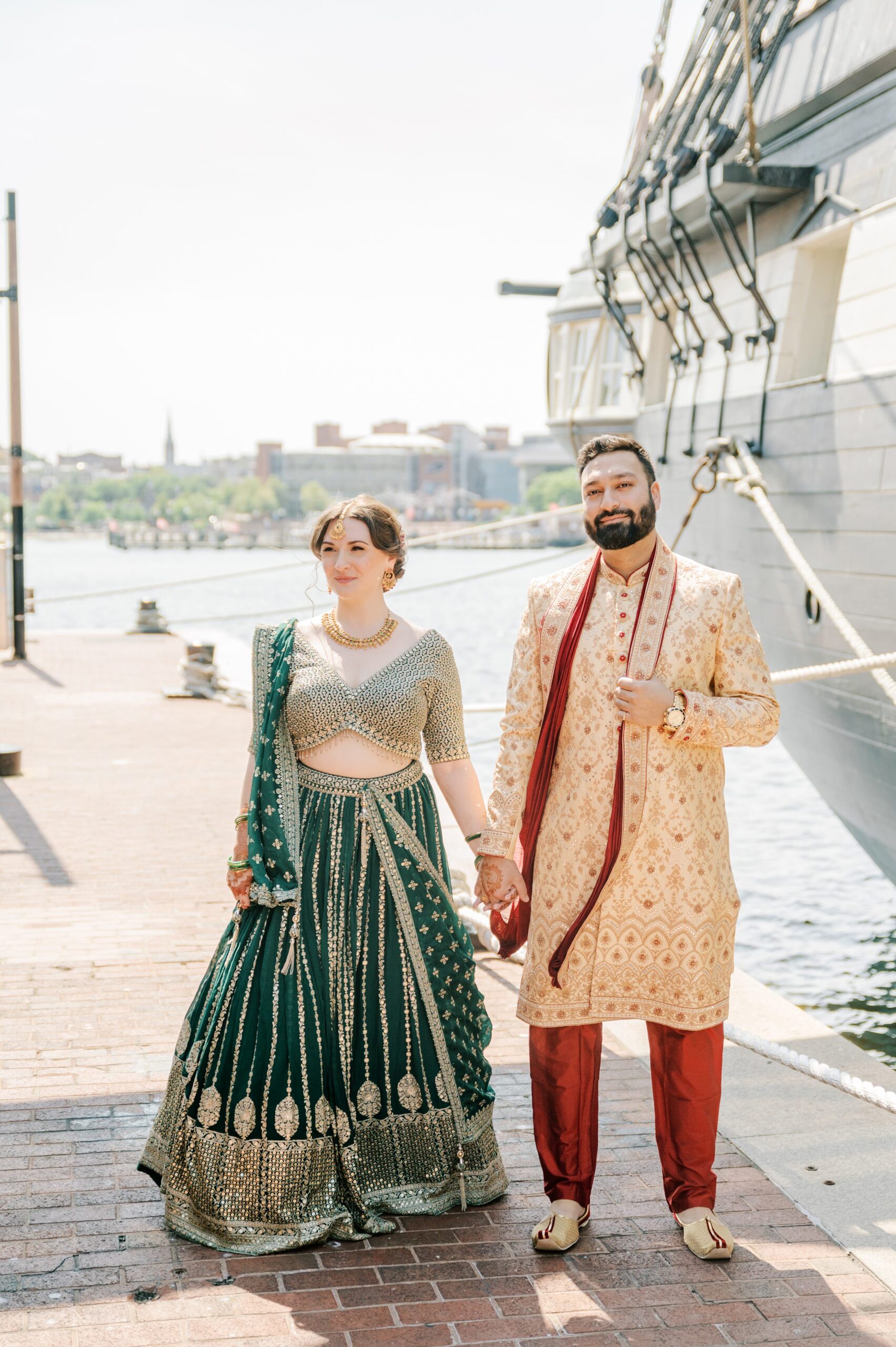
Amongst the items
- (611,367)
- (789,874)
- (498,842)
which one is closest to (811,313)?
(789,874)

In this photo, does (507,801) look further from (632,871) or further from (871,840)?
(871,840)

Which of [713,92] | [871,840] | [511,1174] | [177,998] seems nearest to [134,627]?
[713,92]

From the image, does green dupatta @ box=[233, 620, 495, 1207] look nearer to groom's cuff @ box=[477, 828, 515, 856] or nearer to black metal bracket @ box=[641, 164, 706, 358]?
groom's cuff @ box=[477, 828, 515, 856]

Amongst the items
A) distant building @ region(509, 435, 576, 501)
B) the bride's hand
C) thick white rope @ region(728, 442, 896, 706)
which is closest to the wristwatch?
the bride's hand

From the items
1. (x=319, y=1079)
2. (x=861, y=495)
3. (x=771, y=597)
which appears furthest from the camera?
(x=771, y=597)

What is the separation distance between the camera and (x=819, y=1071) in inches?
152

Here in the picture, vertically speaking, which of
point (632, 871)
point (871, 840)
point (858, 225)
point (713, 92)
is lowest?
point (871, 840)

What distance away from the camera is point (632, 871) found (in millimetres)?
3264

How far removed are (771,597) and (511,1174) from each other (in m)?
6.47

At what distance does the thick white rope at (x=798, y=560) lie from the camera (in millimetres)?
5867

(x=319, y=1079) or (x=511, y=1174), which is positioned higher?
(x=319, y=1079)

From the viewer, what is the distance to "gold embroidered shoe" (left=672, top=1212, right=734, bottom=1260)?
328 cm

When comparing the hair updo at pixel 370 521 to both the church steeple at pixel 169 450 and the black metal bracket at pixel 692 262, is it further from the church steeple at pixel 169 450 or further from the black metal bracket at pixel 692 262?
the church steeple at pixel 169 450

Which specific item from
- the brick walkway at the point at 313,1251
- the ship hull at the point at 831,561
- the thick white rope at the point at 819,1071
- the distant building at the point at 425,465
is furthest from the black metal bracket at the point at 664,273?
the distant building at the point at 425,465
